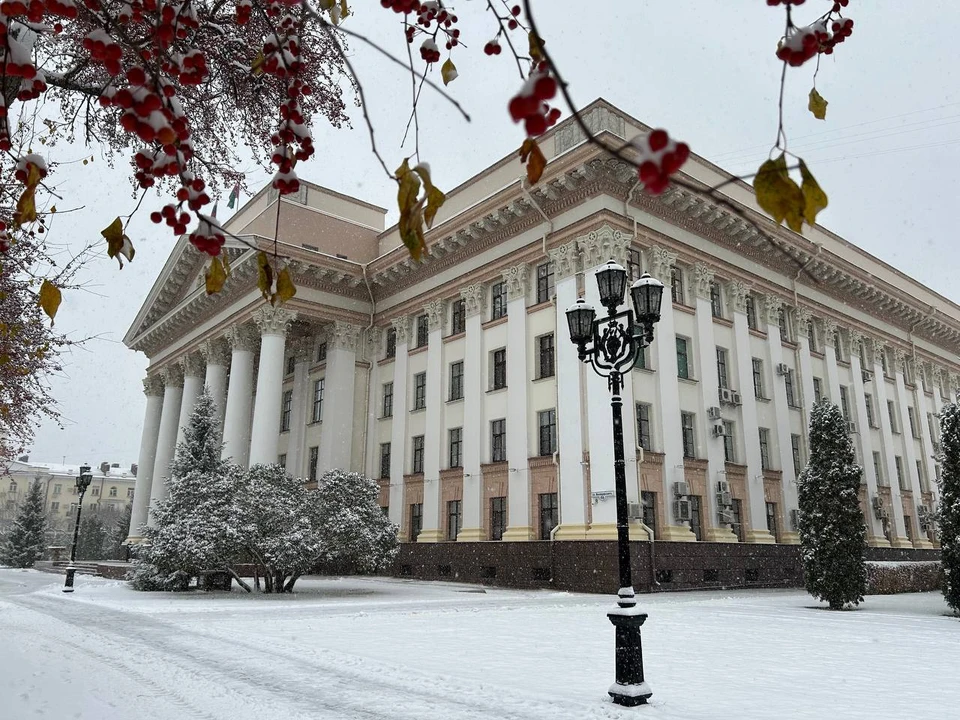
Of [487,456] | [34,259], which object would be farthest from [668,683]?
[487,456]

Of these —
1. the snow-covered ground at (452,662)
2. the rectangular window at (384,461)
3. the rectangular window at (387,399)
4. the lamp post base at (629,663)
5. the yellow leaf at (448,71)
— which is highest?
the rectangular window at (387,399)

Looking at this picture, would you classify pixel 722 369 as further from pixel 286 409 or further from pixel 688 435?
pixel 286 409

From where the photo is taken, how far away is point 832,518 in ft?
54.2

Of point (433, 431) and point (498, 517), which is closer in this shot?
point (498, 517)

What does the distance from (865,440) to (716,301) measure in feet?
36.8

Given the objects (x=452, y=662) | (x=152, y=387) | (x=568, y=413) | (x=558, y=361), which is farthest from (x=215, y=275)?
(x=152, y=387)

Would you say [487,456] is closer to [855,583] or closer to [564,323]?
[564,323]

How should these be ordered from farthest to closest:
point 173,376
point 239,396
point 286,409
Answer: point 173,376 < point 286,409 < point 239,396

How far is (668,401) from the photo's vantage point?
75.3ft

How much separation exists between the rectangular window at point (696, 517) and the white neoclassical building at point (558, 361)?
9 centimetres

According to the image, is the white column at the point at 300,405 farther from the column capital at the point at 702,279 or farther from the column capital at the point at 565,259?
the column capital at the point at 702,279

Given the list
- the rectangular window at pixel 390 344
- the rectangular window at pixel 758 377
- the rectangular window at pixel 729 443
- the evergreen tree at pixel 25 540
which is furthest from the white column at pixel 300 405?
the evergreen tree at pixel 25 540

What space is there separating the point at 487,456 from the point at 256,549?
30.8 feet

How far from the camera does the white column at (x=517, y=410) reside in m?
23.3
